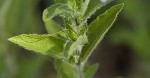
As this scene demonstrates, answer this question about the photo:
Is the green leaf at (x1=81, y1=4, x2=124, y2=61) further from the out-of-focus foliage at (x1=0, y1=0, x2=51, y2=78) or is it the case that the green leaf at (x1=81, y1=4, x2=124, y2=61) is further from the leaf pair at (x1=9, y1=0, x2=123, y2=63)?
the out-of-focus foliage at (x1=0, y1=0, x2=51, y2=78)

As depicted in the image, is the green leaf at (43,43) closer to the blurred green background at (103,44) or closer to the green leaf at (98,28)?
the green leaf at (98,28)

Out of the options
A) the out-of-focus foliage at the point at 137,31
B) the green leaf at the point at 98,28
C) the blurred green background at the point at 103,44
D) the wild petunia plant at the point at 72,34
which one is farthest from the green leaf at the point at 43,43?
the out-of-focus foliage at the point at 137,31

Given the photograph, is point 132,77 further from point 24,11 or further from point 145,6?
point 24,11

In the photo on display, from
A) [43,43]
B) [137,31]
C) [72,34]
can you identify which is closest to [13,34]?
[137,31]

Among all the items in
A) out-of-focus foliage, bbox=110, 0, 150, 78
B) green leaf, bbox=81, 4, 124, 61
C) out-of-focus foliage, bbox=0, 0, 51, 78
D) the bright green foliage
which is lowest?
out-of-focus foliage, bbox=110, 0, 150, 78

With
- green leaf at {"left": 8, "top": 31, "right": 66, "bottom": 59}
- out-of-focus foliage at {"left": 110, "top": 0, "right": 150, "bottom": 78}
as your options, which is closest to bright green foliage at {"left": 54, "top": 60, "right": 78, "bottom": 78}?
green leaf at {"left": 8, "top": 31, "right": 66, "bottom": 59}

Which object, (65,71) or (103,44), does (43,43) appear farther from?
(103,44)
